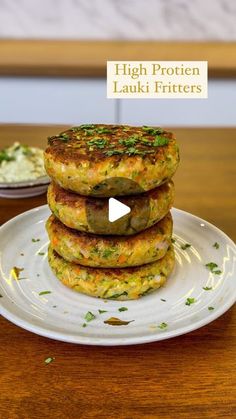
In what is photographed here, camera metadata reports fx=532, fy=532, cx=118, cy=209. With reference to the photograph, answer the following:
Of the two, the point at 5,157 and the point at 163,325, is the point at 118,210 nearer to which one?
the point at 163,325

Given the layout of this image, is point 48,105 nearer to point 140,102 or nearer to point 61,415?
point 140,102

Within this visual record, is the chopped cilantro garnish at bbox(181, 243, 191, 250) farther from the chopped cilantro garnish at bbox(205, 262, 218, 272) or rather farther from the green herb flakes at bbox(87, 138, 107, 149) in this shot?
the green herb flakes at bbox(87, 138, 107, 149)

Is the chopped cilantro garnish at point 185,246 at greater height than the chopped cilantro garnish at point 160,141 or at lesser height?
lesser

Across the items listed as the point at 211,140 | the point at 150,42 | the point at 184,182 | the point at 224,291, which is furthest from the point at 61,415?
the point at 150,42

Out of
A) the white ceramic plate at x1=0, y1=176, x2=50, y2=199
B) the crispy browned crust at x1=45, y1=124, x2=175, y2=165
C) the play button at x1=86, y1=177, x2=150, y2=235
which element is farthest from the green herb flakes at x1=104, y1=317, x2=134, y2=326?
the white ceramic plate at x1=0, y1=176, x2=50, y2=199

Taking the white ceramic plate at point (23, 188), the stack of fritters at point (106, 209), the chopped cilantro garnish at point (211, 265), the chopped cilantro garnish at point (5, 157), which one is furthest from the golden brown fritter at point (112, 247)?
the chopped cilantro garnish at point (5, 157)

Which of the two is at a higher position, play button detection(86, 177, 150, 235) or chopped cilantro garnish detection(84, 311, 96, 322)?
play button detection(86, 177, 150, 235)

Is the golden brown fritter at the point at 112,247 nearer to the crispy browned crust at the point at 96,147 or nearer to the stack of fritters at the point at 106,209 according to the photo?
the stack of fritters at the point at 106,209
